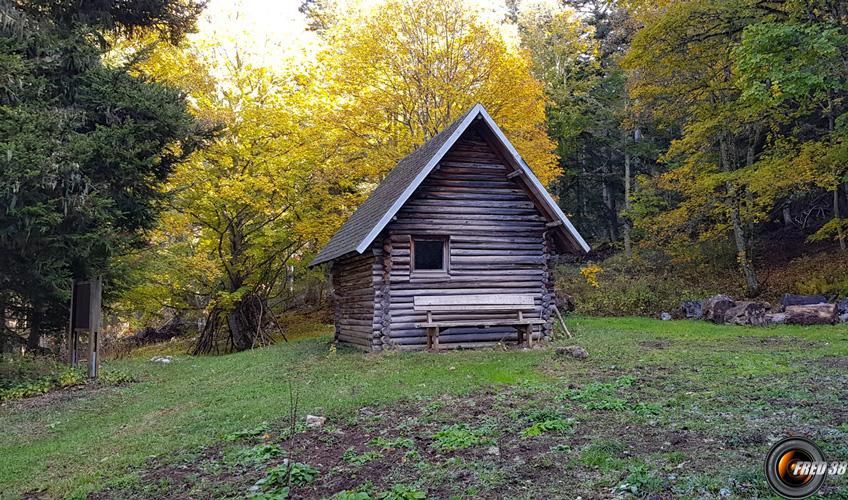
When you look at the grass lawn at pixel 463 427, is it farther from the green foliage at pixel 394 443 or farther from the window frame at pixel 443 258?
the window frame at pixel 443 258

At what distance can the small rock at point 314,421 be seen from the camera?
7.62 m

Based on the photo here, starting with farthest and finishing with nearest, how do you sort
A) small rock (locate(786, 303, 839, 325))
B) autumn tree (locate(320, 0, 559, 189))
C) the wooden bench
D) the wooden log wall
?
autumn tree (locate(320, 0, 559, 189)) < small rock (locate(786, 303, 839, 325)) < the wooden log wall < the wooden bench

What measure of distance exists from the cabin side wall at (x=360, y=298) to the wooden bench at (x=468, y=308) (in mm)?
1148

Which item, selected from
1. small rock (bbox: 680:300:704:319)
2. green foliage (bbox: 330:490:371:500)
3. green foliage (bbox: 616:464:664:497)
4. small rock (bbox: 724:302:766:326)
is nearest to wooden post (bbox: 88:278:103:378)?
green foliage (bbox: 330:490:371:500)

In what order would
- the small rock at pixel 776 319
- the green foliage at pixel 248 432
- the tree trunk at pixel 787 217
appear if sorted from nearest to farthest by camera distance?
the green foliage at pixel 248 432, the small rock at pixel 776 319, the tree trunk at pixel 787 217

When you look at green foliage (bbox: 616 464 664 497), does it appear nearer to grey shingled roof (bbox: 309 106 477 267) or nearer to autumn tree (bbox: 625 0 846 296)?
grey shingled roof (bbox: 309 106 477 267)

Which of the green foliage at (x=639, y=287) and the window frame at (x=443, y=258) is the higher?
the window frame at (x=443, y=258)

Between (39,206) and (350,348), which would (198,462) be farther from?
(350,348)

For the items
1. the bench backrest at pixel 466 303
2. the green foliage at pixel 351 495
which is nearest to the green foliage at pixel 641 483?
the green foliage at pixel 351 495

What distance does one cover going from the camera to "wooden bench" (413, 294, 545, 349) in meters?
14.7

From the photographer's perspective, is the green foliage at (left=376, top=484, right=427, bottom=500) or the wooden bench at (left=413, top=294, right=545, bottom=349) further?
the wooden bench at (left=413, top=294, right=545, bottom=349)

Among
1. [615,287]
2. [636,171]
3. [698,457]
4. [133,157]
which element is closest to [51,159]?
[133,157]

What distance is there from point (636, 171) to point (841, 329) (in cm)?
2186

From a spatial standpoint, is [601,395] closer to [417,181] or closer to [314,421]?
[314,421]
